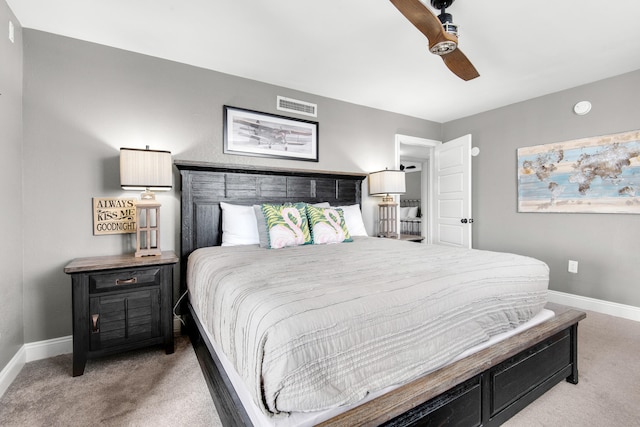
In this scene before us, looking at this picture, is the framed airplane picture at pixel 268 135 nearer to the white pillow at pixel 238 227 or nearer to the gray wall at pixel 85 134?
the gray wall at pixel 85 134

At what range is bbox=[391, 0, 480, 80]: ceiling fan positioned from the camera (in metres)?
1.53

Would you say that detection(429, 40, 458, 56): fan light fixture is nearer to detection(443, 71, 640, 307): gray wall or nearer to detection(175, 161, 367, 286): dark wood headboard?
detection(175, 161, 367, 286): dark wood headboard

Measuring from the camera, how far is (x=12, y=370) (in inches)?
74.7

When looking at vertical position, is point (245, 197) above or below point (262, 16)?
below

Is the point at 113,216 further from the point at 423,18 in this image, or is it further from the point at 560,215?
the point at 560,215

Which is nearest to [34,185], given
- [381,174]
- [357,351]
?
[357,351]

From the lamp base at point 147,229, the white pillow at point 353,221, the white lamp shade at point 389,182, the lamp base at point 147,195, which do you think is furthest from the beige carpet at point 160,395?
the white lamp shade at point 389,182

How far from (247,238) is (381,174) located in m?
1.94

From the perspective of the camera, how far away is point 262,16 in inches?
82.0

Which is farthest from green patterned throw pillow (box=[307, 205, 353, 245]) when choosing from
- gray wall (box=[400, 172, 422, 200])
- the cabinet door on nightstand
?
gray wall (box=[400, 172, 422, 200])

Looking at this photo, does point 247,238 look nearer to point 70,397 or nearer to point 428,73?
point 70,397

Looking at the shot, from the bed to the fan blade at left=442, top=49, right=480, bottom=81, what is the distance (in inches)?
69.7

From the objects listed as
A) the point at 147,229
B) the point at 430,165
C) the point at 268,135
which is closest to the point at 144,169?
the point at 147,229

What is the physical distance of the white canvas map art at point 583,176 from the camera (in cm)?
294
